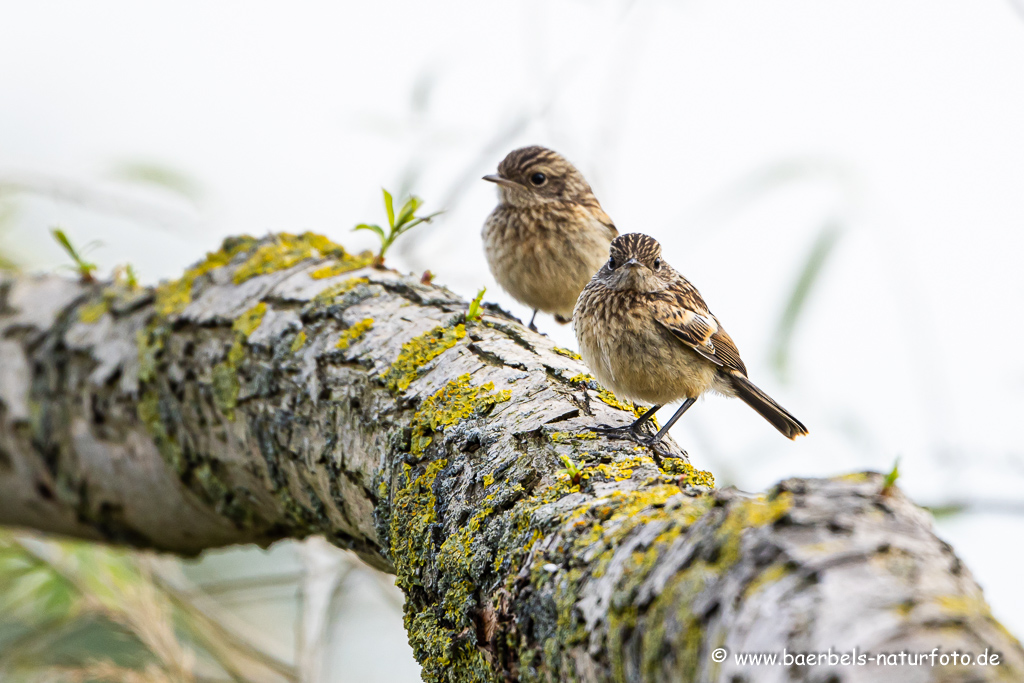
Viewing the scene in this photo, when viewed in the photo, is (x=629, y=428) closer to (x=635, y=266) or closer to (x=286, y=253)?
(x=635, y=266)

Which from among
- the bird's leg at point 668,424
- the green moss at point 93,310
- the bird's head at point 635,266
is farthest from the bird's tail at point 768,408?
the green moss at point 93,310

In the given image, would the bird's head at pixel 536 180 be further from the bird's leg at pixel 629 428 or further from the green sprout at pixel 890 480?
the green sprout at pixel 890 480

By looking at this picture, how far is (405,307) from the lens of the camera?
9.37 ft

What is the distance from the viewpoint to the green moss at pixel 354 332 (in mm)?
2719

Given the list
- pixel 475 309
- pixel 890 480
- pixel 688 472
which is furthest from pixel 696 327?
pixel 890 480

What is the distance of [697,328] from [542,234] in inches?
57.6

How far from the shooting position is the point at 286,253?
10.9 feet

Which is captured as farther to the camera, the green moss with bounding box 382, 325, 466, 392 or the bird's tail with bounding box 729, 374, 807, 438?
the bird's tail with bounding box 729, 374, 807, 438

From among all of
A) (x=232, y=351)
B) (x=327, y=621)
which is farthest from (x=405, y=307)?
(x=327, y=621)

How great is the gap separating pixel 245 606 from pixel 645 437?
14.1 feet

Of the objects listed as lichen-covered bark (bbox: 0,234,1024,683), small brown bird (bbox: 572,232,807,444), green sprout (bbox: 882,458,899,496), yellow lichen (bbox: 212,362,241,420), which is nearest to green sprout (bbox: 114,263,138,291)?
lichen-covered bark (bbox: 0,234,1024,683)

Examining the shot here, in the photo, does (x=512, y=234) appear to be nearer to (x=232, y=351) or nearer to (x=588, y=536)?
(x=232, y=351)

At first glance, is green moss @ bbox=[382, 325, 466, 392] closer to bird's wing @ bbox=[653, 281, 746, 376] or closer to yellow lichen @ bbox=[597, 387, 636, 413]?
yellow lichen @ bbox=[597, 387, 636, 413]

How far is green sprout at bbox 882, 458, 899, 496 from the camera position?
1173 mm
